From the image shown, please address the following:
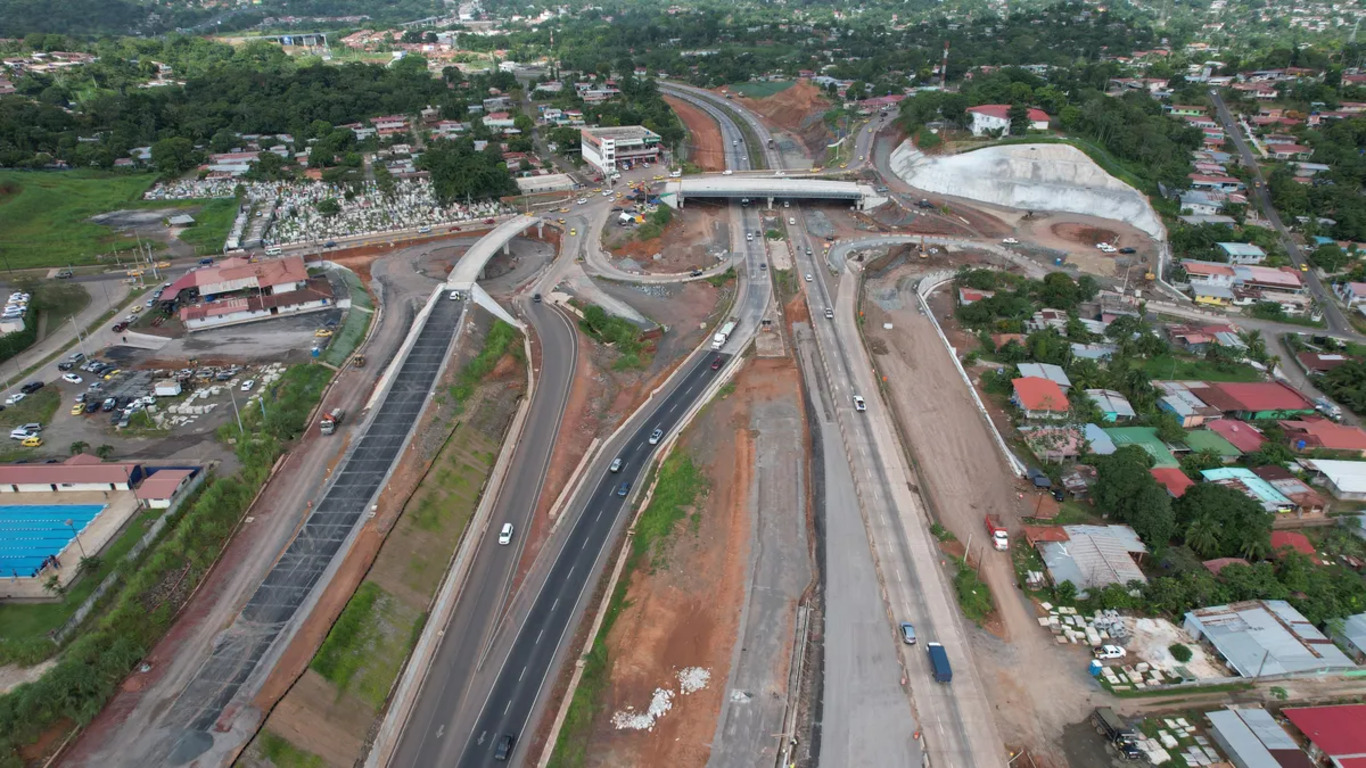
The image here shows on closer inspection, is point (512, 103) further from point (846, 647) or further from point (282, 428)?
point (846, 647)

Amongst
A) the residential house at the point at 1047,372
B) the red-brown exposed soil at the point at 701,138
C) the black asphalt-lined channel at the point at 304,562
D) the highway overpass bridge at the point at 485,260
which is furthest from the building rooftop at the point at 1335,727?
the red-brown exposed soil at the point at 701,138

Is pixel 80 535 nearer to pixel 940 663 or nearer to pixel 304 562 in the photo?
pixel 304 562

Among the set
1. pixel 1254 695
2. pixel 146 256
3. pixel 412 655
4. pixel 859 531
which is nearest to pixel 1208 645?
pixel 1254 695

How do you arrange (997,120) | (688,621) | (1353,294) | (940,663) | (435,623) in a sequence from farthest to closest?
1. (997,120)
2. (1353,294)
3. (435,623)
4. (688,621)
5. (940,663)

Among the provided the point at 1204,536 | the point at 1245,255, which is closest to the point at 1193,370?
the point at 1204,536

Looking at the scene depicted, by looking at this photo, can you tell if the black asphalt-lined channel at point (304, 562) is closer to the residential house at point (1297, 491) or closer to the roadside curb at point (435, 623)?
the roadside curb at point (435, 623)

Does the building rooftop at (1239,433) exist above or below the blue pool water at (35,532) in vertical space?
below

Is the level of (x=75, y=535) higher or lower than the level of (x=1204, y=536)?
higher
